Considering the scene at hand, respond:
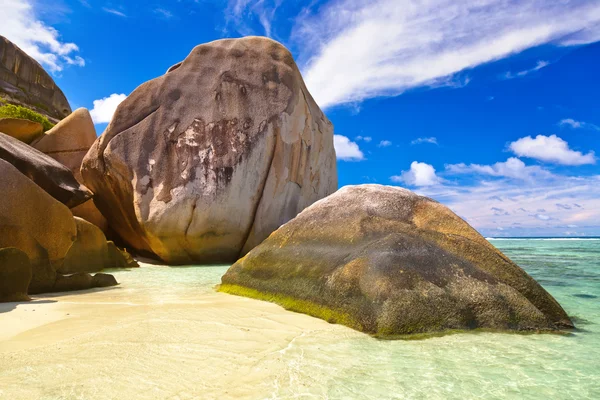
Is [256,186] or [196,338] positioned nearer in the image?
[196,338]

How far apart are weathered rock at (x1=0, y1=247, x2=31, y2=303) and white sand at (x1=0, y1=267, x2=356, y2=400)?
22 cm

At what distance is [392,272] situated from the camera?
11.7ft

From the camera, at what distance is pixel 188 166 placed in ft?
34.5

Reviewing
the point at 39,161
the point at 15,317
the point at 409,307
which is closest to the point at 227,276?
the point at 15,317

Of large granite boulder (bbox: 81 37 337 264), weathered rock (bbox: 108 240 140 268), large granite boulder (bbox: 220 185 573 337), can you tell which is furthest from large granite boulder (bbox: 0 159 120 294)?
large granite boulder (bbox: 81 37 337 264)

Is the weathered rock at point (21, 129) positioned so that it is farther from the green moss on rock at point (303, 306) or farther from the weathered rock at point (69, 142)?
the green moss on rock at point (303, 306)

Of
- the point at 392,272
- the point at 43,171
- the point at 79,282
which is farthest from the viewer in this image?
the point at 43,171

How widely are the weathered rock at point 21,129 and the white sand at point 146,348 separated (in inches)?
430

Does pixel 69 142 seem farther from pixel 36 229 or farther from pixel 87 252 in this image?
pixel 36 229

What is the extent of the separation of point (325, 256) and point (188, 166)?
713 cm

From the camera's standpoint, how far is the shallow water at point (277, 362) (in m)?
2.04

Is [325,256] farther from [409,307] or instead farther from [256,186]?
[256,186]

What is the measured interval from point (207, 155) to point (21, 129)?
6942mm

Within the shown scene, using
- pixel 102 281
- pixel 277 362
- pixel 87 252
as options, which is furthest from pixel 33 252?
pixel 277 362
